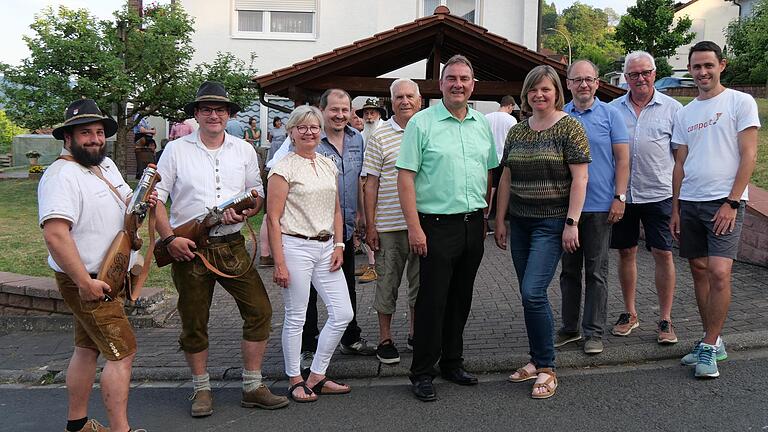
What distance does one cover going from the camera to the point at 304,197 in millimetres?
4555

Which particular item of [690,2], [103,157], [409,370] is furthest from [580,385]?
[690,2]

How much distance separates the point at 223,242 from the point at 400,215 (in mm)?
1259

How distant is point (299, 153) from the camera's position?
463cm

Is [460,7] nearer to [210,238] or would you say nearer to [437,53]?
[437,53]

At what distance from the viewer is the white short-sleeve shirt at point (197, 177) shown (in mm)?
4414

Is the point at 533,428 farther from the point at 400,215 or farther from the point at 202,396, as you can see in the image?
the point at 202,396

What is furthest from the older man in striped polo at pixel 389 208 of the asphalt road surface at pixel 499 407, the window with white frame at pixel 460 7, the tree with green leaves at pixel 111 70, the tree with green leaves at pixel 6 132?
the tree with green leaves at pixel 6 132

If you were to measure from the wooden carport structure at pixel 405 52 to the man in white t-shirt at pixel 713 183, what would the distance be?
580 centimetres

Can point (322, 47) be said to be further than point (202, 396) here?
Yes

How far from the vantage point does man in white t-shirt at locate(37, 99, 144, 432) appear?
3711 mm

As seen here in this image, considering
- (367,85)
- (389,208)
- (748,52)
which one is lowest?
(389,208)

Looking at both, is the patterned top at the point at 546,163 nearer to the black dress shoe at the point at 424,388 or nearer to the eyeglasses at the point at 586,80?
the eyeglasses at the point at 586,80

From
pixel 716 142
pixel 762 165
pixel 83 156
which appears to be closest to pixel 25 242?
pixel 83 156

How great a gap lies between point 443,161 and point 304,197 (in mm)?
933
